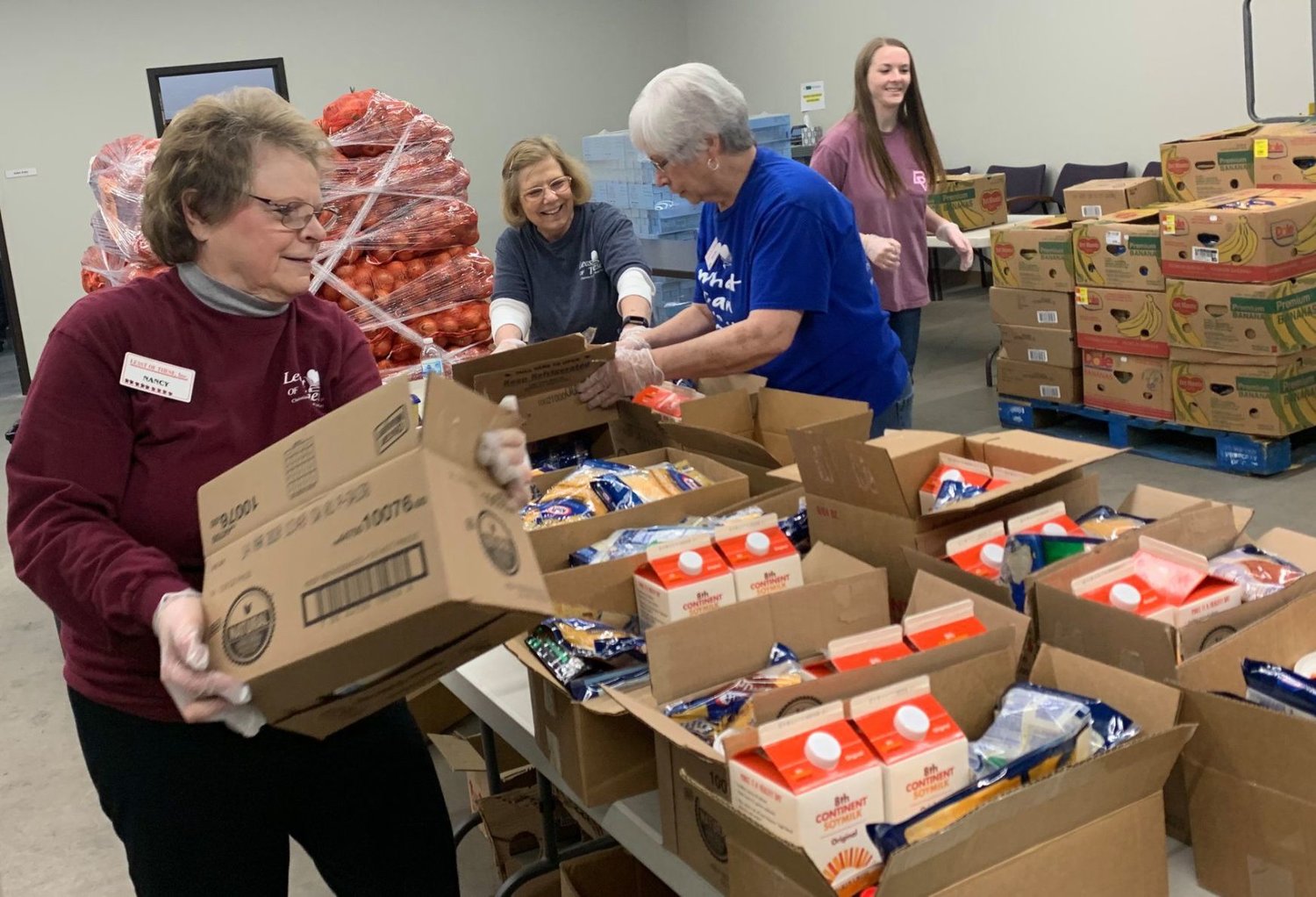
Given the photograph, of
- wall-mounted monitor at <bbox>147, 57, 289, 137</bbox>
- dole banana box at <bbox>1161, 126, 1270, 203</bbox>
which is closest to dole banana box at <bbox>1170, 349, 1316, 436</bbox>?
dole banana box at <bbox>1161, 126, 1270, 203</bbox>

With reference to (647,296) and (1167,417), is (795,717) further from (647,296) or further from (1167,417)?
(1167,417)

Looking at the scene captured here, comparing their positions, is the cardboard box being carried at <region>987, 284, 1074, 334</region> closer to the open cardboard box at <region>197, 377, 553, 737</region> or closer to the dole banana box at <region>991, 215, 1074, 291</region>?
the dole banana box at <region>991, 215, 1074, 291</region>

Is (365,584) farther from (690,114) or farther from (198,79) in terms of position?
(198,79)

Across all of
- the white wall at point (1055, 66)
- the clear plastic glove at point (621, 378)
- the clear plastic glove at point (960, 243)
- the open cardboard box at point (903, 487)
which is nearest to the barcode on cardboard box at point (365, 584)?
the open cardboard box at point (903, 487)

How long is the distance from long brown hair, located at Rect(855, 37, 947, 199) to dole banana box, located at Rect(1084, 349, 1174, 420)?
4.06ft

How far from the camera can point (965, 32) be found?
8.39 metres

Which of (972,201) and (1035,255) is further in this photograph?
(972,201)

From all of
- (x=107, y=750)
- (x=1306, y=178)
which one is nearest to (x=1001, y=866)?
(x=107, y=750)

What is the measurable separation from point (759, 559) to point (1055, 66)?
7.14 metres

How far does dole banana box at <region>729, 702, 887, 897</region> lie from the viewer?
43.2 inches

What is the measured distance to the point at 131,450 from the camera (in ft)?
4.67

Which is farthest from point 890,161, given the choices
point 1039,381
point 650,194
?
point 650,194

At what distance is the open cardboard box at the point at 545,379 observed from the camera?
2254 millimetres

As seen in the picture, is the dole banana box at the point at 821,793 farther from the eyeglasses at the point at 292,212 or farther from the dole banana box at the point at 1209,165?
the dole banana box at the point at 1209,165
